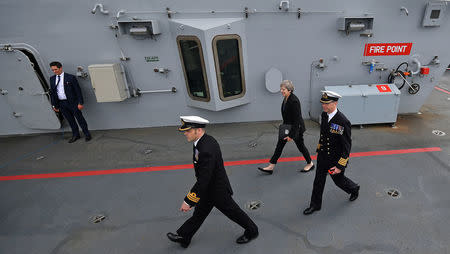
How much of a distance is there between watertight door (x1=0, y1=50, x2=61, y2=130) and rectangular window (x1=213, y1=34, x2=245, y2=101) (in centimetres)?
421

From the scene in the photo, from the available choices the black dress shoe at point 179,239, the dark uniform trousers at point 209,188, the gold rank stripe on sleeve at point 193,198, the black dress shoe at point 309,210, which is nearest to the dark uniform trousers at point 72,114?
the black dress shoe at point 179,239

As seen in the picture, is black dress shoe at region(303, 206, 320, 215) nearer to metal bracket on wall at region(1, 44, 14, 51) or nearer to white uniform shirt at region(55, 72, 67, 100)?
white uniform shirt at region(55, 72, 67, 100)

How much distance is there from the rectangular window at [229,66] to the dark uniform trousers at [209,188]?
3.29 m

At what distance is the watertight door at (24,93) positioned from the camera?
17.7 feet

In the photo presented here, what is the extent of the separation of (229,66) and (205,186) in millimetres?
3767

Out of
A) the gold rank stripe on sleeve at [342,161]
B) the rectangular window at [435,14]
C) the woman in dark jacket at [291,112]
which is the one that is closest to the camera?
the gold rank stripe on sleeve at [342,161]

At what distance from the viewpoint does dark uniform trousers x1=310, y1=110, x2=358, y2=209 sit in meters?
2.69

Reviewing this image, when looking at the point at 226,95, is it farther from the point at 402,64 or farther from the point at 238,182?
the point at 402,64

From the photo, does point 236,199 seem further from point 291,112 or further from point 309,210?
point 291,112

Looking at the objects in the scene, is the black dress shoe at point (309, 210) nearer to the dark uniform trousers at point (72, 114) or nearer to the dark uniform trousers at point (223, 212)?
the dark uniform trousers at point (223, 212)

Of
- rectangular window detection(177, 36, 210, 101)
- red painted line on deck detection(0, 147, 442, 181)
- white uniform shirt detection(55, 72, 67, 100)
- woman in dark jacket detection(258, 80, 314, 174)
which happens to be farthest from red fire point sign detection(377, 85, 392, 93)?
white uniform shirt detection(55, 72, 67, 100)

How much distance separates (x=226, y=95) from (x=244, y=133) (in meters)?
1.03

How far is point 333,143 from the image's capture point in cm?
282

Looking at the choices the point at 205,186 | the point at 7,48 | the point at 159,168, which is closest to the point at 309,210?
the point at 205,186
